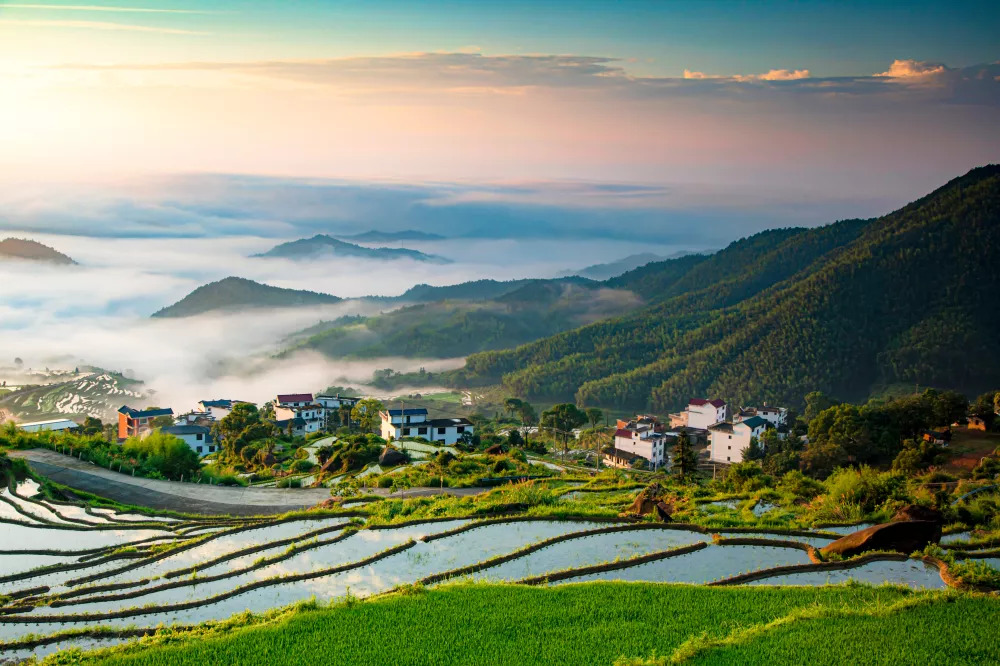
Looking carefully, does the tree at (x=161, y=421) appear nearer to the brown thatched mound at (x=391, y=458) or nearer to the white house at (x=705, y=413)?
the brown thatched mound at (x=391, y=458)

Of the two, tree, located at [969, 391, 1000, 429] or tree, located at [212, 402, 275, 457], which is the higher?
tree, located at [969, 391, 1000, 429]

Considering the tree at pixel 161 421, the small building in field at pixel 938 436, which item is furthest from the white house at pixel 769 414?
the tree at pixel 161 421

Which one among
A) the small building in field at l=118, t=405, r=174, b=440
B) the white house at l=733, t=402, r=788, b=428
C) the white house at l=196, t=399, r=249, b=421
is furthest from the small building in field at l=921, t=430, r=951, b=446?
the white house at l=196, t=399, r=249, b=421

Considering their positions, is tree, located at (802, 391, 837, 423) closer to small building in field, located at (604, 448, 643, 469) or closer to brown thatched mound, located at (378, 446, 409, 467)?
small building in field, located at (604, 448, 643, 469)

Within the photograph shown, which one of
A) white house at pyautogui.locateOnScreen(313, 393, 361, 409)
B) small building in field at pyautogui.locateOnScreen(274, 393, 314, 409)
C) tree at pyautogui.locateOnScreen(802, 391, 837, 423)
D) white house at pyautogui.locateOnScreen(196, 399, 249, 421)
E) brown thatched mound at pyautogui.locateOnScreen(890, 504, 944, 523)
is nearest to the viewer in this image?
brown thatched mound at pyautogui.locateOnScreen(890, 504, 944, 523)

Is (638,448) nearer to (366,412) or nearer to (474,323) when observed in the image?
(366,412)
